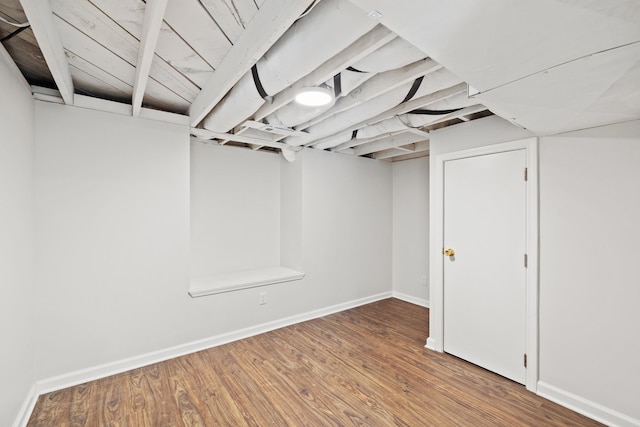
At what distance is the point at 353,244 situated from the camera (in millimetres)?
4184

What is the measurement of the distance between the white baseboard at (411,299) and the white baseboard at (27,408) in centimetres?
416

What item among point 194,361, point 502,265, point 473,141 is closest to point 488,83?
point 473,141

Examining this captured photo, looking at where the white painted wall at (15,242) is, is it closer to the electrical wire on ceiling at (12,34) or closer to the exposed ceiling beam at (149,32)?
the electrical wire on ceiling at (12,34)

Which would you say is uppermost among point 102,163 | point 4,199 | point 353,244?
point 102,163

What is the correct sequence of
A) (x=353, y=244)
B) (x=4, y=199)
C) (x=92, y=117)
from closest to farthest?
(x=4, y=199), (x=92, y=117), (x=353, y=244)

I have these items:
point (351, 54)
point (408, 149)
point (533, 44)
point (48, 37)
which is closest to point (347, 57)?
point (351, 54)

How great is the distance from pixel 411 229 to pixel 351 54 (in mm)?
3356

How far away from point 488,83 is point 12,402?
3158 millimetres

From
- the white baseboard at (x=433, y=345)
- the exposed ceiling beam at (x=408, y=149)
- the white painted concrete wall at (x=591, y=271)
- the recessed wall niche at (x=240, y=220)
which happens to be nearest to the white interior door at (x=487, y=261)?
the white baseboard at (x=433, y=345)

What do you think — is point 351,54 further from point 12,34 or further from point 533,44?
point 12,34

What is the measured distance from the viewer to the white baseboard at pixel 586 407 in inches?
73.2

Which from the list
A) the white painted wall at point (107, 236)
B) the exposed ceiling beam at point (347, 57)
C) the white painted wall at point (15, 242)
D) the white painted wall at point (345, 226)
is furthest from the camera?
the white painted wall at point (345, 226)

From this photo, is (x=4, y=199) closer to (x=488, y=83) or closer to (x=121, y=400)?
(x=121, y=400)

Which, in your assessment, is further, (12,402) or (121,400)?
(121,400)
